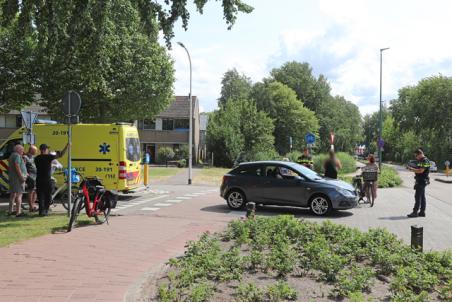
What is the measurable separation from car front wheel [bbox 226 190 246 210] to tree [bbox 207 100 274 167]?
103 feet

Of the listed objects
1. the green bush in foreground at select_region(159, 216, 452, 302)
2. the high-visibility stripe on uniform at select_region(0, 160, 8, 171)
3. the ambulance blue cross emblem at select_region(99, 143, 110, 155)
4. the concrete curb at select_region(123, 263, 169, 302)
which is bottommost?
the concrete curb at select_region(123, 263, 169, 302)

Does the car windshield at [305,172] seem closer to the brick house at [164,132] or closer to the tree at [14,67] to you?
the tree at [14,67]

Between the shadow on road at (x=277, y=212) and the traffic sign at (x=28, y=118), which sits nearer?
the shadow on road at (x=277, y=212)

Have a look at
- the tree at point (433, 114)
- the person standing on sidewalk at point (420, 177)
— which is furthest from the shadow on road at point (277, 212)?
the tree at point (433, 114)

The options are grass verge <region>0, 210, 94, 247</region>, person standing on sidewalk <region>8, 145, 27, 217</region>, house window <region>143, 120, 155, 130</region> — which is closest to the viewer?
grass verge <region>0, 210, 94, 247</region>

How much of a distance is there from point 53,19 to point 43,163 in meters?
3.71

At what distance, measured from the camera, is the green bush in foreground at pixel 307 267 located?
5137mm

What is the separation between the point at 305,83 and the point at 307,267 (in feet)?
232

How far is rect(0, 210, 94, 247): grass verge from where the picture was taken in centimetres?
897

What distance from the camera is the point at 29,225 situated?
1034 centimetres

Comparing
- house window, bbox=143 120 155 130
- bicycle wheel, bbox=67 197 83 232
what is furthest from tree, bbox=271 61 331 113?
bicycle wheel, bbox=67 197 83 232

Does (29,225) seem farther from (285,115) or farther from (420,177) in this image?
(285,115)

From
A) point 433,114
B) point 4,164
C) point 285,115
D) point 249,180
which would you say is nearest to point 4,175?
point 4,164

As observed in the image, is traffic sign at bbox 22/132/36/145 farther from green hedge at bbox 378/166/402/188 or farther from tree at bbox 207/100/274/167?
tree at bbox 207/100/274/167
